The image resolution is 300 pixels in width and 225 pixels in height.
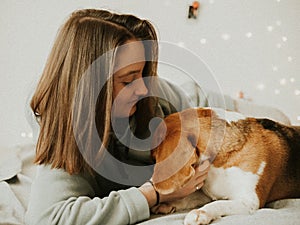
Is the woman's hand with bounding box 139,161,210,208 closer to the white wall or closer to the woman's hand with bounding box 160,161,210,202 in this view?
the woman's hand with bounding box 160,161,210,202

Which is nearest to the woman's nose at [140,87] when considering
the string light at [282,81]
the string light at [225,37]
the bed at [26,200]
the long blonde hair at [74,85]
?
the long blonde hair at [74,85]

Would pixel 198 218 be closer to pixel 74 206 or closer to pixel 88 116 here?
pixel 74 206

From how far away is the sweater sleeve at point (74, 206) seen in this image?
1073mm

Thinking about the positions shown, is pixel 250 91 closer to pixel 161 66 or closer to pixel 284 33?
pixel 284 33

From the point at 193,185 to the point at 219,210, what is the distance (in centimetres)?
11

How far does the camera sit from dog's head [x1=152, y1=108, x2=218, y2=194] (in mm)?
1099

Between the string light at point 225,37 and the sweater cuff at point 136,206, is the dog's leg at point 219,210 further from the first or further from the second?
the string light at point 225,37

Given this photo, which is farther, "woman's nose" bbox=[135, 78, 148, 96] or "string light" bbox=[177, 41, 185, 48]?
"string light" bbox=[177, 41, 185, 48]

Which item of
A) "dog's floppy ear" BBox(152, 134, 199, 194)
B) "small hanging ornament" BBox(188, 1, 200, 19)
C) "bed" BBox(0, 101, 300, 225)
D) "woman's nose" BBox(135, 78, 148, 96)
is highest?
"small hanging ornament" BBox(188, 1, 200, 19)

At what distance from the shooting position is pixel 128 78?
4.09ft

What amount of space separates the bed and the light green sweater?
2.1 inches

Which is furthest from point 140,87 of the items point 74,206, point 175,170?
point 74,206

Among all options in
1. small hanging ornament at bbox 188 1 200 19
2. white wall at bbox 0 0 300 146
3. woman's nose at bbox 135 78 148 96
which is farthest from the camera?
small hanging ornament at bbox 188 1 200 19

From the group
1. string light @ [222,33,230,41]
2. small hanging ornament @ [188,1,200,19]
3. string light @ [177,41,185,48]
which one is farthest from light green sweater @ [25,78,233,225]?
string light @ [222,33,230,41]
